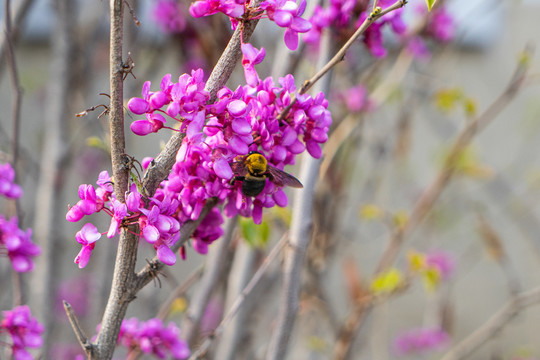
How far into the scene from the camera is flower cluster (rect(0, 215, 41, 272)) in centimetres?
92

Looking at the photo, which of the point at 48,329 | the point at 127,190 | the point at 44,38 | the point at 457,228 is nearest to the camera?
the point at 127,190

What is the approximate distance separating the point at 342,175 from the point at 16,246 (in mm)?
1518

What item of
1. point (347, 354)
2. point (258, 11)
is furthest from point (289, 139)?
point (347, 354)

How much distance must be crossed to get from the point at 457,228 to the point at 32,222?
132 inches

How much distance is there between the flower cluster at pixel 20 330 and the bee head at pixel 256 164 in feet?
1.72

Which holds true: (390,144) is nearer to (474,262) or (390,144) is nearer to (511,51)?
(474,262)

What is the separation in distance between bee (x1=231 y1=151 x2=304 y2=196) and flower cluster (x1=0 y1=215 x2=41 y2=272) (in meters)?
0.43

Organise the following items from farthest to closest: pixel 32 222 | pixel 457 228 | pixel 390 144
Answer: pixel 457 228
pixel 390 144
pixel 32 222

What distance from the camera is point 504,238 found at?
4.89 m

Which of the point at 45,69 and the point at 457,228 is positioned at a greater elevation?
the point at 45,69

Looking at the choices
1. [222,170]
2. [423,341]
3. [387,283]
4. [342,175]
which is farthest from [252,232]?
[423,341]

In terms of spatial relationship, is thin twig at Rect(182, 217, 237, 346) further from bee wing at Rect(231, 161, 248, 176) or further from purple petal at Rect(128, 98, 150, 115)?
purple petal at Rect(128, 98, 150, 115)

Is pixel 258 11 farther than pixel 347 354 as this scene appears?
No

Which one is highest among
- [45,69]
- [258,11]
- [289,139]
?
[45,69]
